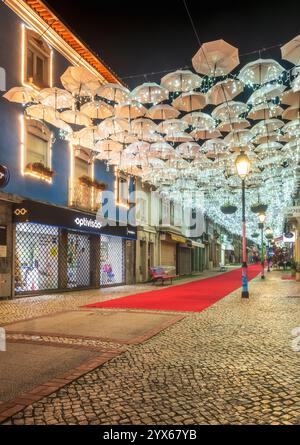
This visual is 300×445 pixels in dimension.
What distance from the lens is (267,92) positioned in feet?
36.4

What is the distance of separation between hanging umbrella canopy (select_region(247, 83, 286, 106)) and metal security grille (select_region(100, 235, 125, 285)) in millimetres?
11949

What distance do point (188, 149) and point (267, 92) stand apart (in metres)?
5.34

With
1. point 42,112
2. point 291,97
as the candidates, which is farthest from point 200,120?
point 42,112

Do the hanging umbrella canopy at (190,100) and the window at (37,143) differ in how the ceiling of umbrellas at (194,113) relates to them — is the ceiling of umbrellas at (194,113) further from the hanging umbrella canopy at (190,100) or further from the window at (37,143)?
the window at (37,143)

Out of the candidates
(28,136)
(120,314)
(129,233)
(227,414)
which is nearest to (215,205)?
(129,233)

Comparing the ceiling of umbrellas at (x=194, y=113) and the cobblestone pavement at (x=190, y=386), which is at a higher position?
the ceiling of umbrellas at (x=194, y=113)

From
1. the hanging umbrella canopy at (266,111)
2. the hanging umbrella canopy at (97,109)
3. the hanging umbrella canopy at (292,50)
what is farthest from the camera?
the hanging umbrella canopy at (97,109)

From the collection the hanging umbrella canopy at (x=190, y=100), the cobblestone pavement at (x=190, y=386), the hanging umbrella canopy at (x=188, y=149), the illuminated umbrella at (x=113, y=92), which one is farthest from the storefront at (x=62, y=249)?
the cobblestone pavement at (x=190, y=386)

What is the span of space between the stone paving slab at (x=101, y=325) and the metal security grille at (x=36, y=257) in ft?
15.9

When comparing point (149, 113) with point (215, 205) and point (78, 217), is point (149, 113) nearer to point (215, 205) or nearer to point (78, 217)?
point (78, 217)

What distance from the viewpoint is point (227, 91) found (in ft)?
36.3

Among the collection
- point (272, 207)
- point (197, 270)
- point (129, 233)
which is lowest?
point (197, 270)

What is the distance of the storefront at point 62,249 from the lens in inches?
589

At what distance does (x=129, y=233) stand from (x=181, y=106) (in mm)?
11421
